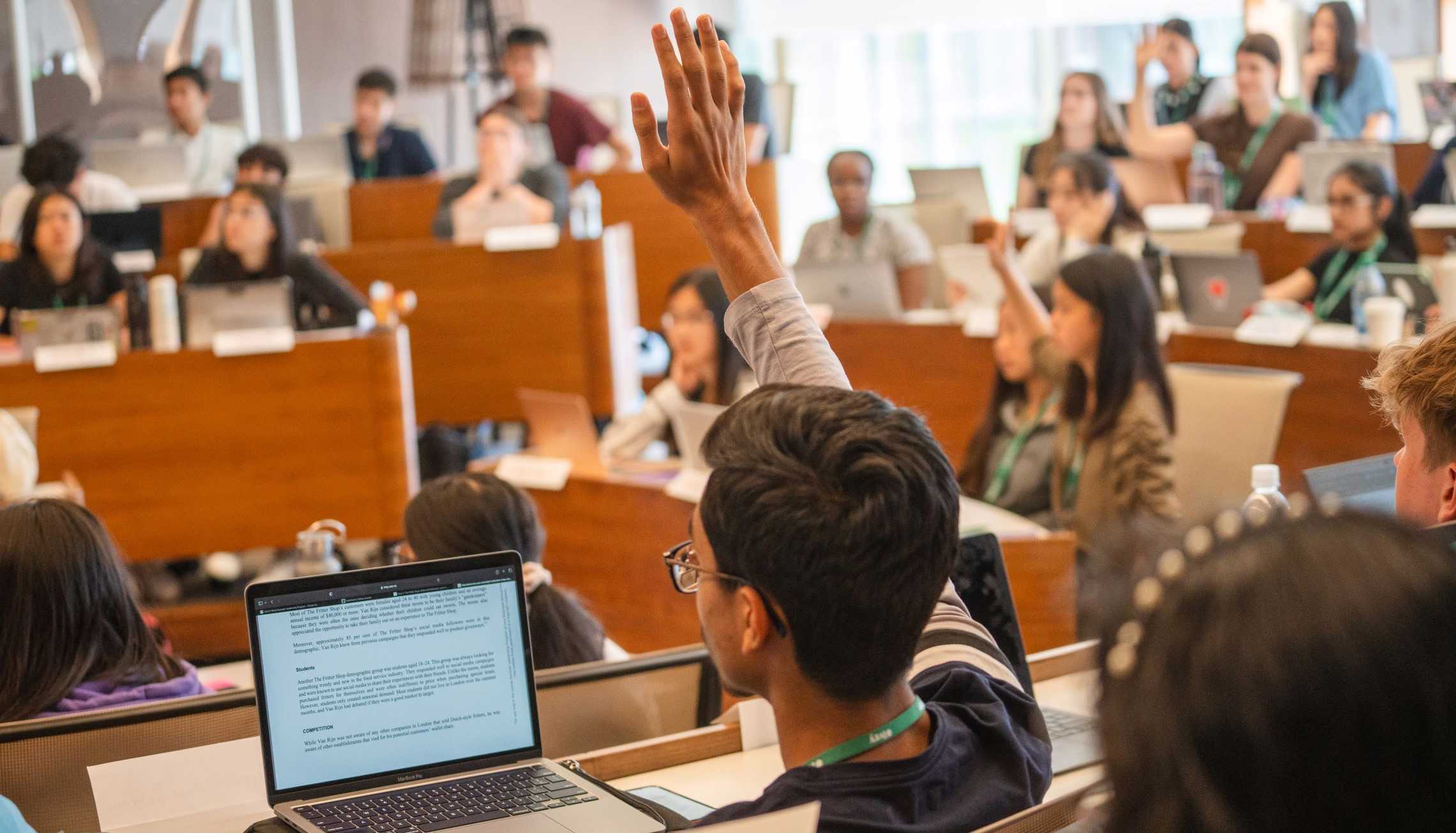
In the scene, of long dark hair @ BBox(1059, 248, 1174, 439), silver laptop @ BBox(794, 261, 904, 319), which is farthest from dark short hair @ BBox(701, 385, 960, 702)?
silver laptop @ BBox(794, 261, 904, 319)

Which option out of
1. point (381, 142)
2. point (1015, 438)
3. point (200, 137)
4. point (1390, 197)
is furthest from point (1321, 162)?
point (200, 137)

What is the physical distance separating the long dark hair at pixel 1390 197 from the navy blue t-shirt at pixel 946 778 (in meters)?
3.68

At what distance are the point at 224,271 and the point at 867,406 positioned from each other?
428 centimetres

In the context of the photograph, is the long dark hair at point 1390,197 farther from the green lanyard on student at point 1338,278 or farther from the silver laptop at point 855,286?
the silver laptop at point 855,286

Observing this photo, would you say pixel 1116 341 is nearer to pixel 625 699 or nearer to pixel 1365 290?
pixel 1365 290

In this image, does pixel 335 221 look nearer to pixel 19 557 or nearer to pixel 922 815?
pixel 19 557

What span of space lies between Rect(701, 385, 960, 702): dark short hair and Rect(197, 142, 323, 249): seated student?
5046 millimetres

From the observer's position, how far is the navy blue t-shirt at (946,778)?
1.04 m

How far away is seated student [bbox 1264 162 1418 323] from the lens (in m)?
4.41

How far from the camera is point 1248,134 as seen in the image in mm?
6133

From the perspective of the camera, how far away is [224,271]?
496 cm

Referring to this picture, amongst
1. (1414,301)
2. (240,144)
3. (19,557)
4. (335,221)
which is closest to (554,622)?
(19,557)

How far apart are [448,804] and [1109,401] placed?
2241 millimetres

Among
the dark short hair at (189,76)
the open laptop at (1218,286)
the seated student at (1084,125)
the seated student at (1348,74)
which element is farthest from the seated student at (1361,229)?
the dark short hair at (189,76)
